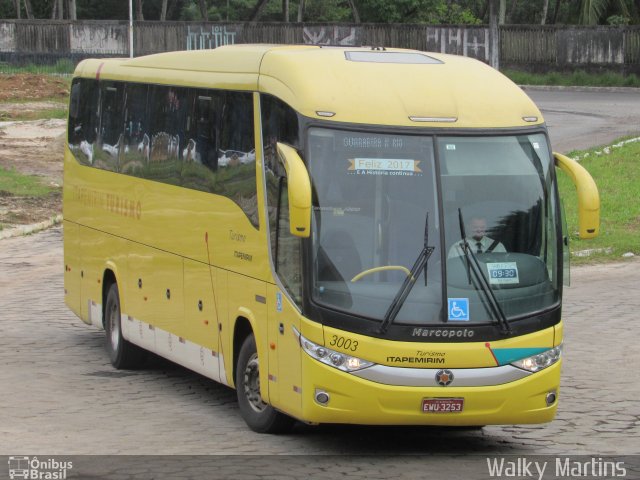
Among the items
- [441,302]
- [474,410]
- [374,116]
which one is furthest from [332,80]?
[474,410]

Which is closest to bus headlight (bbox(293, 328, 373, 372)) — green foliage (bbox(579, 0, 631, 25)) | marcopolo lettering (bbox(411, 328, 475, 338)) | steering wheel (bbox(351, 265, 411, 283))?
marcopolo lettering (bbox(411, 328, 475, 338))

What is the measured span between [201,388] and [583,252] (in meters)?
10.9

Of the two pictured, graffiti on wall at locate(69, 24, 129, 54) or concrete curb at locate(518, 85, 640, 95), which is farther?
graffiti on wall at locate(69, 24, 129, 54)

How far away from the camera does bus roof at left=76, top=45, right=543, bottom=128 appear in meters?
10.2

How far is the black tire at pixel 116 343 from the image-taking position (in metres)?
14.7

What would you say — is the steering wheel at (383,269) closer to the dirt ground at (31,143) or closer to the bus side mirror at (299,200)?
the bus side mirror at (299,200)

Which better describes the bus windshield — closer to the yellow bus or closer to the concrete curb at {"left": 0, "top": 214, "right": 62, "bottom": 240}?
the yellow bus

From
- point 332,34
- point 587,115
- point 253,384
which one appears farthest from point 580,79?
point 253,384

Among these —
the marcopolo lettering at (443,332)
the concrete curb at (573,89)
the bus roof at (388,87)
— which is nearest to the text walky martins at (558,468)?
the marcopolo lettering at (443,332)

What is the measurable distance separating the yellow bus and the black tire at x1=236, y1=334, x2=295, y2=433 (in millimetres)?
19

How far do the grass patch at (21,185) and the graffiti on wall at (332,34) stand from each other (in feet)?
105

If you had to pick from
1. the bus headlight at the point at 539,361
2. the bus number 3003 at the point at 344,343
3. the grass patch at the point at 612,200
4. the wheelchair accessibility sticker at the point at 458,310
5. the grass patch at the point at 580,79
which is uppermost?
the wheelchair accessibility sticker at the point at 458,310

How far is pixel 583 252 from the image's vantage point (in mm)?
22922

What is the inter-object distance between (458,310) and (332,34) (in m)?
55.3
